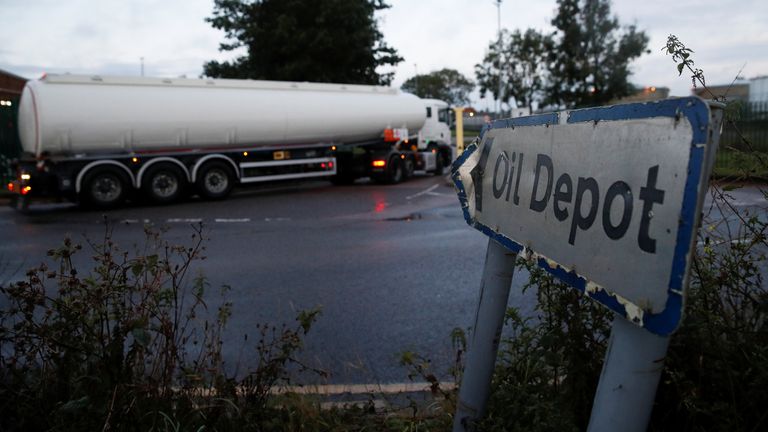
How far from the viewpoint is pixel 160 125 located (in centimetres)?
1714

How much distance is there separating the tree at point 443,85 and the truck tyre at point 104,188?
3064 inches

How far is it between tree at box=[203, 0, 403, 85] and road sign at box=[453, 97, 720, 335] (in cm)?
3090

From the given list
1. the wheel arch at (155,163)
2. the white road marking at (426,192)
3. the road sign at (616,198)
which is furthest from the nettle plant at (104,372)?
the white road marking at (426,192)

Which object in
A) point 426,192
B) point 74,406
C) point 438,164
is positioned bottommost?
point 426,192

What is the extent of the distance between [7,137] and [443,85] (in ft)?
258

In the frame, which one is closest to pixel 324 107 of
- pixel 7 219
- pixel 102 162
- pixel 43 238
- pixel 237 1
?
pixel 102 162

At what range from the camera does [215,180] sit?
18.5 m

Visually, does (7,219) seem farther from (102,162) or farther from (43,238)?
(43,238)

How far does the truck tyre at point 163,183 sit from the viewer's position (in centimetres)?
1712

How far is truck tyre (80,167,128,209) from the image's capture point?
16.3 m

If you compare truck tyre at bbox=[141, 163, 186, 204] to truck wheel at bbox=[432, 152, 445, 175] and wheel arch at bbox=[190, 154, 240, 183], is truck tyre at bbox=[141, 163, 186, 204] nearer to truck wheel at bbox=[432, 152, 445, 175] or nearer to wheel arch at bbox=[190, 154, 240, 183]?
wheel arch at bbox=[190, 154, 240, 183]

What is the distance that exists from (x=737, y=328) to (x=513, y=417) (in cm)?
94

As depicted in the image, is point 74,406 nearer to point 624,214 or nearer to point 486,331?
point 486,331

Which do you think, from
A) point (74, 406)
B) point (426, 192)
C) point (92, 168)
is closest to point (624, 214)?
point (74, 406)
